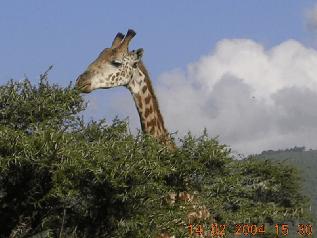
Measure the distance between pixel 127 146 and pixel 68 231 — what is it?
236 cm

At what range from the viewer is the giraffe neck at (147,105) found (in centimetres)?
1911

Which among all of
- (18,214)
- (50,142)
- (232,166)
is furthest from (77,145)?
(232,166)

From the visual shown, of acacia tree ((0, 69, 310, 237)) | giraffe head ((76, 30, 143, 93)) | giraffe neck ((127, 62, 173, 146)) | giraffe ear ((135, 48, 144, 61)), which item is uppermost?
giraffe ear ((135, 48, 144, 61))

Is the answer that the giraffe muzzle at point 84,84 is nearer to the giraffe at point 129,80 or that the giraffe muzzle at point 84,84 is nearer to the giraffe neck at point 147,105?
the giraffe at point 129,80

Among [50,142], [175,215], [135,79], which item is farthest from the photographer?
[135,79]

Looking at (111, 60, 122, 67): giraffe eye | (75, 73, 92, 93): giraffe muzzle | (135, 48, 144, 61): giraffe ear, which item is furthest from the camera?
(135, 48, 144, 61): giraffe ear

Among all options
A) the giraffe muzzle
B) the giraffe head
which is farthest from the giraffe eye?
the giraffe muzzle

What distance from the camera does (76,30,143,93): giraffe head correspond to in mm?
19734

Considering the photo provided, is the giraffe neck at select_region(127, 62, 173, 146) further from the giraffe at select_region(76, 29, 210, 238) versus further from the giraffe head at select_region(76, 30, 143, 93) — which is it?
the giraffe head at select_region(76, 30, 143, 93)

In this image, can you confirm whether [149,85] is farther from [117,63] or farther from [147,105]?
[117,63]

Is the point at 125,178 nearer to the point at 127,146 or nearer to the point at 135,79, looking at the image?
the point at 127,146

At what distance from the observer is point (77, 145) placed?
19125 mm

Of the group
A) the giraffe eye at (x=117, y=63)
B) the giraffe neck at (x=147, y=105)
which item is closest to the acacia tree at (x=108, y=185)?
the giraffe neck at (x=147, y=105)

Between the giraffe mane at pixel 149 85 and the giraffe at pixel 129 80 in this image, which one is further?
the giraffe mane at pixel 149 85
